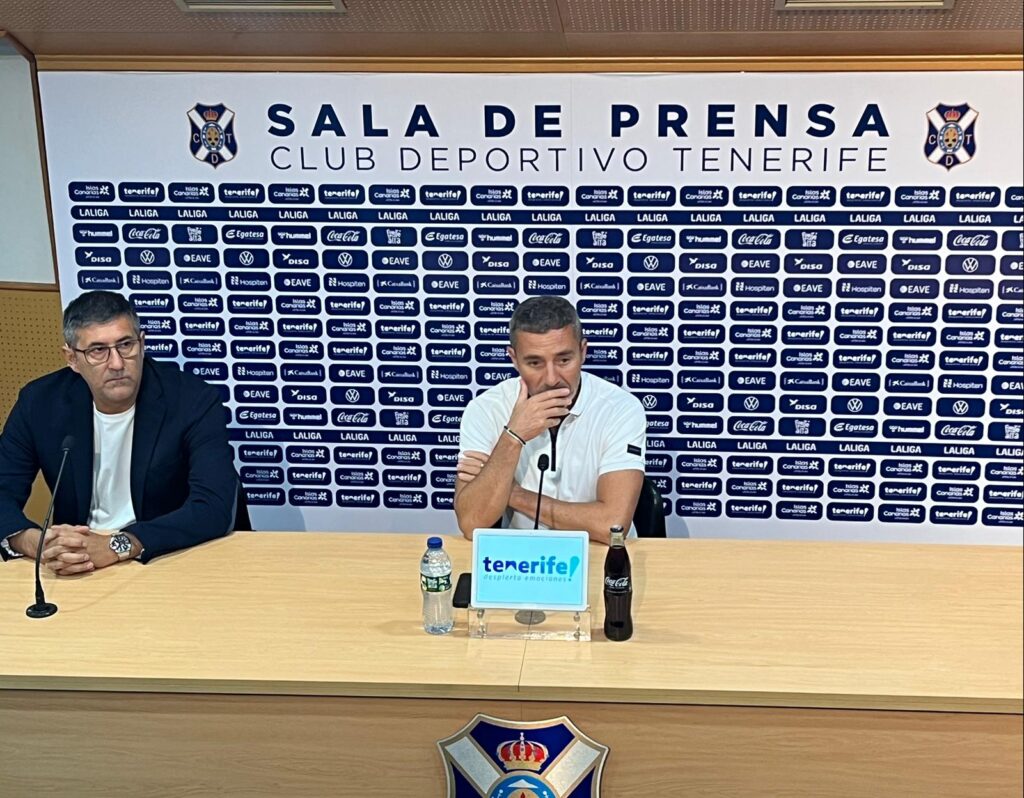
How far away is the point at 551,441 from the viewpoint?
265cm

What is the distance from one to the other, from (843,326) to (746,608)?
145cm

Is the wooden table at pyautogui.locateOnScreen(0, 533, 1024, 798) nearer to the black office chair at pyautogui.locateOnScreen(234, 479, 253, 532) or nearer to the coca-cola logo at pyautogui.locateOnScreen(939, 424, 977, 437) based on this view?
the black office chair at pyautogui.locateOnScreen(234, 479, 253, 532)

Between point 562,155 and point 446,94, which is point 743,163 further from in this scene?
point 446,94

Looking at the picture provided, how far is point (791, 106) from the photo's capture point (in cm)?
304

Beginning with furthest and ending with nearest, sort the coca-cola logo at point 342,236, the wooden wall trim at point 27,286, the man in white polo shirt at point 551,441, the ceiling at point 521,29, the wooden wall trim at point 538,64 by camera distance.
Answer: the wooden wall trim at point 27,286
the coca-cola logo at point 342,236
the wooden wall trim at point 538,64
the ceiling at point 521,29
the man in white polo shirt at point 551,441

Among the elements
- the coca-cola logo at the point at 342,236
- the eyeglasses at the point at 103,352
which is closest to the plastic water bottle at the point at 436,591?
the eyeglasses at the point at 103,352

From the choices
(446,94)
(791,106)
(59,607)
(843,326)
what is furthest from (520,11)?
(59,607)

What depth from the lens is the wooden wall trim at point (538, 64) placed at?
298cm

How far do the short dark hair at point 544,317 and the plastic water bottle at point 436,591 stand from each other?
0.77 meters

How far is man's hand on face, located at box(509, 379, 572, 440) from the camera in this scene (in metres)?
2.51

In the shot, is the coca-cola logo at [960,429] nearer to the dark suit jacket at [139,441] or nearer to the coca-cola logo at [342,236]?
the coca-cola logo at [342,236]

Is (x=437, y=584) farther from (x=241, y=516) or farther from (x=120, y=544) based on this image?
(x=241, y=516)

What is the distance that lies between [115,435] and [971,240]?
2573 mm

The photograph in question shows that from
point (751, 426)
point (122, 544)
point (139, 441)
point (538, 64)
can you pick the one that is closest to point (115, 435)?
point (139, 441)
